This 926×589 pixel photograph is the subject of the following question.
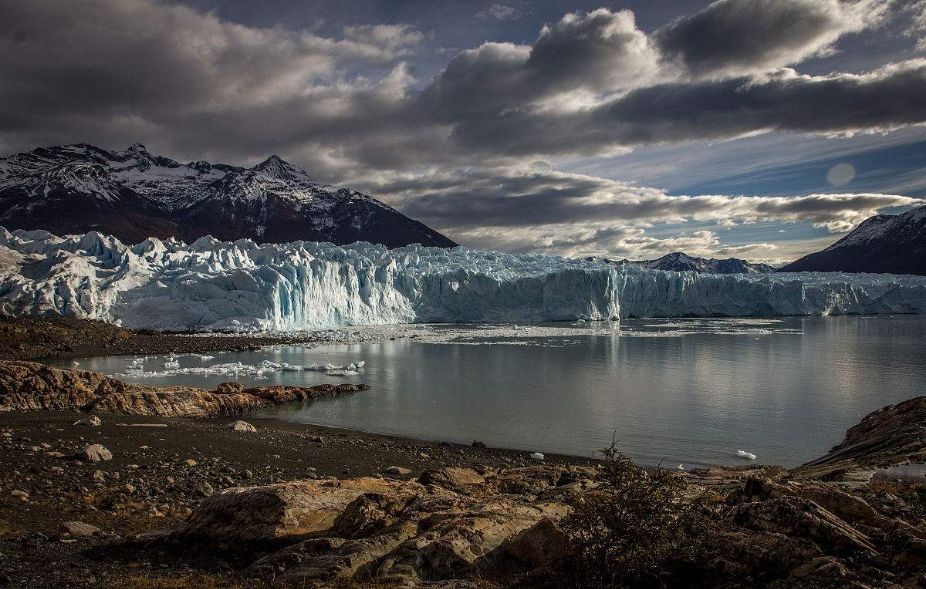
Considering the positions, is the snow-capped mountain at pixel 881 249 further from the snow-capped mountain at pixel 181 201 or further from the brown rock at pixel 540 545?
the brown rock at pixel 540 545

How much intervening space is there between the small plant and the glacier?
42303 mm

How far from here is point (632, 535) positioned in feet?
13.1

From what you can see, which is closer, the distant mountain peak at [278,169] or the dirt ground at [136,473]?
the dirt ground at [136,473]

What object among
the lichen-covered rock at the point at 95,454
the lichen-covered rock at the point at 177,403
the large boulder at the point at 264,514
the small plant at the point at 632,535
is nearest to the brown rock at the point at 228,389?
the lichen-covered rock at the point at 177,403

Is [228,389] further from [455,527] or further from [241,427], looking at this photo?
[455,527]

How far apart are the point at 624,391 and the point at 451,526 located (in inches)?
667

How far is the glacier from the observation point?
1684 inches

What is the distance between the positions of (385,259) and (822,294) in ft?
167

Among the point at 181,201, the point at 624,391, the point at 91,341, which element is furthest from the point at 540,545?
the point at 181,201

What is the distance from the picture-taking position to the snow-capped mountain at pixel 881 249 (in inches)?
5999

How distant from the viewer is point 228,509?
217 inches

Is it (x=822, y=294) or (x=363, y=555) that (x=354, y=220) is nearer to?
(x=822, y=294)

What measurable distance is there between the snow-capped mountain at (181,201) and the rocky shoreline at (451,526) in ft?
430

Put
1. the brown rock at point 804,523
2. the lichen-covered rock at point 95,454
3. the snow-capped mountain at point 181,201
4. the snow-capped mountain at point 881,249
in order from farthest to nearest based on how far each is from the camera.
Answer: the snow-capped mountain at point 881,249
the snow-capped mountain at point 181,201
the lichen-covered rock at point 95,454
the brown rock at point 804,523
